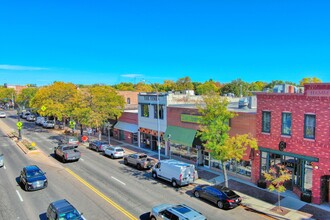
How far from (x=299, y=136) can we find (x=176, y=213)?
12606 millimetres

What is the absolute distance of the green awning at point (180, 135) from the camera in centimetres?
3179

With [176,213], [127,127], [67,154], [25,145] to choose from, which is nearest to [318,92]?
[176,213]

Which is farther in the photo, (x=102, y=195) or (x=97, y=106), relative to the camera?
(x=97, y=106)

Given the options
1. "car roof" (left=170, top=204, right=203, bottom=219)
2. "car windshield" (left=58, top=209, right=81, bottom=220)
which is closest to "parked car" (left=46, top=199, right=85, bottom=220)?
"car windshield" (left=58, top=209, right=81, bottom=220)

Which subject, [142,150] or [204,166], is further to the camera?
[142,150]

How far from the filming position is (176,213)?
50.7ft

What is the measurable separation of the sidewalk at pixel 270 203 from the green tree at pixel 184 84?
109238 mm

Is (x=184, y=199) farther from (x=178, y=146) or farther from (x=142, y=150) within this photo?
(x=142, y=150)

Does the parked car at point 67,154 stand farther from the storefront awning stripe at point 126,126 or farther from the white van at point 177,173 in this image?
the white van at point 177,173

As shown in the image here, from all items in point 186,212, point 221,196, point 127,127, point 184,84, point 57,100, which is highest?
point 184,84

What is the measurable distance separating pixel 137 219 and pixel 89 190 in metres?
7.63

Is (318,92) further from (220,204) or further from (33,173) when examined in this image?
(33,173)

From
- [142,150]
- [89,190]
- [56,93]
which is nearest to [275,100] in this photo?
[89,190]

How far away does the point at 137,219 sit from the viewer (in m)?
18.1
